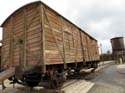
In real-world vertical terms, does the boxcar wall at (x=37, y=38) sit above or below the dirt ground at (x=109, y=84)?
above

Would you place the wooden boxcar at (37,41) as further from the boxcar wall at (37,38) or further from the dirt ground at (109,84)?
the dirt ground at (109,84)

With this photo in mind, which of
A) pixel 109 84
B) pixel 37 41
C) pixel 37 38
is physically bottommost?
pixel 109 84

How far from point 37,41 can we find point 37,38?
0.51 ft

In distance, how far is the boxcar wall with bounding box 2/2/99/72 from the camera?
23.5ft

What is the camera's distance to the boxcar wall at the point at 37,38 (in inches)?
282

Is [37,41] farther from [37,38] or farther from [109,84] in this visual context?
[109,84]

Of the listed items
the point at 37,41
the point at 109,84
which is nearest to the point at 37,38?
the point at 37,41

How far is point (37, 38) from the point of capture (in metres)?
7.25

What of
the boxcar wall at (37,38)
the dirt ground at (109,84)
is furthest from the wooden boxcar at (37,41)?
the dirt ground at (109,84)

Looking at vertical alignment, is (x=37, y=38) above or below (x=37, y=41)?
above

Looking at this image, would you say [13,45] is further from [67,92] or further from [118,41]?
[118,41]

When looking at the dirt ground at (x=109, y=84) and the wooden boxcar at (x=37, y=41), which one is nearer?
the wooden boxcar at (x=37, y=41)

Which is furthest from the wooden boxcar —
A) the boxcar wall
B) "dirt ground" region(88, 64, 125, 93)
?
"dirt ground" region(88, 64, 125, 93)

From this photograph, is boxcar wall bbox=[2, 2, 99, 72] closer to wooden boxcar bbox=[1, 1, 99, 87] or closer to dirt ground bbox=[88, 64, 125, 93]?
wooden boxcar bbox=[1, 1, 99, 87]
